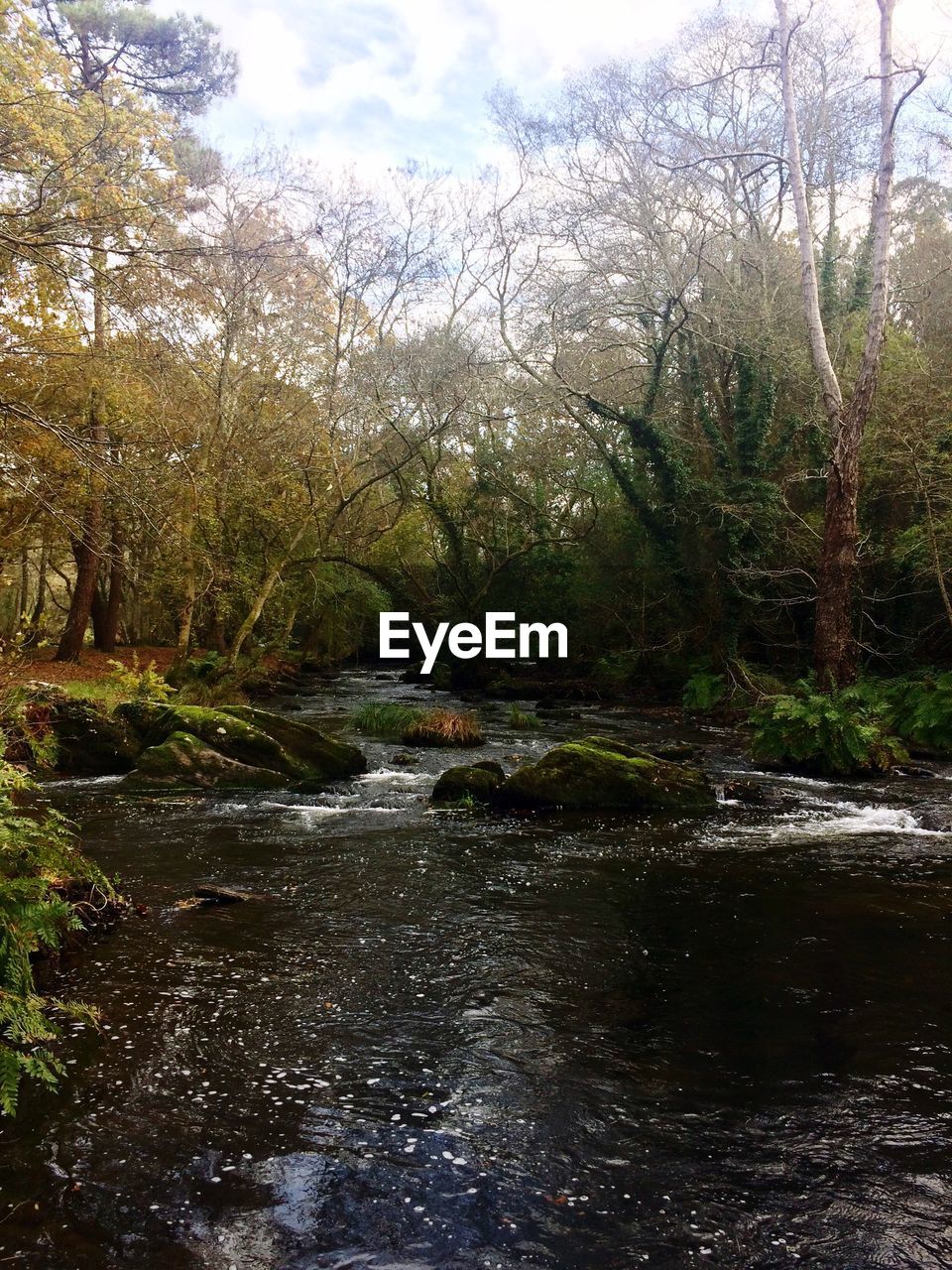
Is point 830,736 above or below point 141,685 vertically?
below

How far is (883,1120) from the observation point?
12.1 feet

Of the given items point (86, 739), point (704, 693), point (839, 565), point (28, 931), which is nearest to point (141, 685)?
point (86, 739)

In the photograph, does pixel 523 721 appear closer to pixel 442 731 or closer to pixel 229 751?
pixel 442 731

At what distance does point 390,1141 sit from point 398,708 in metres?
13.8

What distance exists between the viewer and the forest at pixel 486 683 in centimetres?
365

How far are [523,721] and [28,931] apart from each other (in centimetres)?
1376

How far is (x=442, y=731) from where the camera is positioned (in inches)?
A: 602

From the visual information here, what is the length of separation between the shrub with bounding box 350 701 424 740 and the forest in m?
0.09

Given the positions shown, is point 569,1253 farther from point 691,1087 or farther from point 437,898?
point 437,898

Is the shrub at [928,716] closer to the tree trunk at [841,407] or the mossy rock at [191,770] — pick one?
the tree trunk at [841,407]

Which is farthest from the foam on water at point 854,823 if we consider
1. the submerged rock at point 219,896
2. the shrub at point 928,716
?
the submerged rock at point 219,896

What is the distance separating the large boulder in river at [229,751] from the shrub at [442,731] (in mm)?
2824

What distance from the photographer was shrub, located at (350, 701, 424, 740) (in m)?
16.2

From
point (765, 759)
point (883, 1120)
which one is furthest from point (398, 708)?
point (883, 1120)
